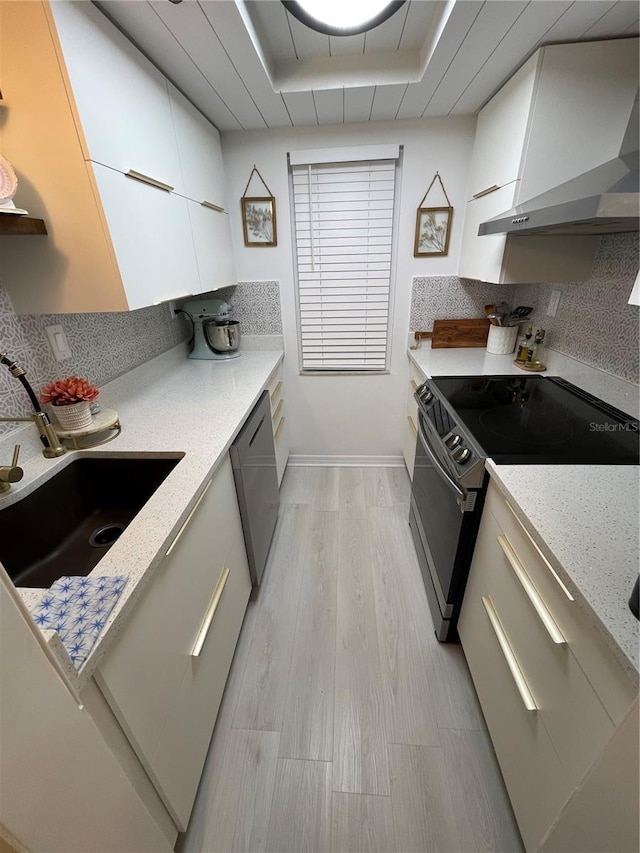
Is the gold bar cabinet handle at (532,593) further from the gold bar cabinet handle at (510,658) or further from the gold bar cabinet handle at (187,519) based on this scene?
the gold bar cabinet handle at (187,519)

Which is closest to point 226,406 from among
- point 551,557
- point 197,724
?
point 197,724

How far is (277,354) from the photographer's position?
2.15 meters

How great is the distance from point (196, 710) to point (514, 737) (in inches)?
34.6

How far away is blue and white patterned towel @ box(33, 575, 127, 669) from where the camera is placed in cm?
54

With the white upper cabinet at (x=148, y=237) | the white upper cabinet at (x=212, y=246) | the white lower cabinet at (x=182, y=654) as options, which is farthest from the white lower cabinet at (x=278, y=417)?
the white lower cabinet at (x=182, y=654)

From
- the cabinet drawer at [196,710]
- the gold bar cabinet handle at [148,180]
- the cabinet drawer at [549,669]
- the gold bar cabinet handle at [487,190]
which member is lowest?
the cabinet drawer at [196,710]

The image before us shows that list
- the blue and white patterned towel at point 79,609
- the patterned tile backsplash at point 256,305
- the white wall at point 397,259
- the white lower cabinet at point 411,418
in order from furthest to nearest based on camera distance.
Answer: the patterned tile backsplash at point 256,305 → the white lower cabinet at point 411,418 → the white wall at point 397,259 → the blue and white patterned towel at point 79,609

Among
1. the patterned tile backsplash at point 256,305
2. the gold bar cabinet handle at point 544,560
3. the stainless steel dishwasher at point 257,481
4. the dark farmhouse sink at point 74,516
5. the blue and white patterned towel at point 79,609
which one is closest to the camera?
the blue and white patterned towel at point 79,609

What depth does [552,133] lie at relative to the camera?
4.15 feet

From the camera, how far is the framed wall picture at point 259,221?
6.41ft

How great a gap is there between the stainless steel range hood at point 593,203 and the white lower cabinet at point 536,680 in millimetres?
736

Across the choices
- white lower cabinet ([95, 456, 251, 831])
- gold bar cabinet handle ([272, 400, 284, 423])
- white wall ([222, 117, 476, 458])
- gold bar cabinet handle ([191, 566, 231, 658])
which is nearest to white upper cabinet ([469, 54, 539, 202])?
white wall ([222, 117, 476, 458])

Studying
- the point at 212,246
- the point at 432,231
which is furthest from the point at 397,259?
the point at 212,246

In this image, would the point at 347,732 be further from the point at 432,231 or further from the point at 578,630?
the point at 432,231
